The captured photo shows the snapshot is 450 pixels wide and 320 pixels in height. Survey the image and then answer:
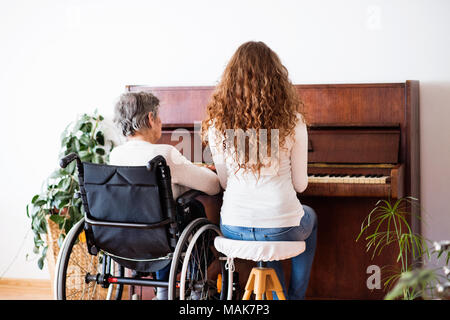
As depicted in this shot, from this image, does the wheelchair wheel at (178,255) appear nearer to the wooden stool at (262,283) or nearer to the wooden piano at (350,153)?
the wooden stool at (262,283)

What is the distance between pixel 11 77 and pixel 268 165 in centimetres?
227

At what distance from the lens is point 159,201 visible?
230cm

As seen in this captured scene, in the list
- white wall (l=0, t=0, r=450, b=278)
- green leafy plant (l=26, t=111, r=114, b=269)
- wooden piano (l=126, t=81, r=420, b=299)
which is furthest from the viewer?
green leafy plant (l=26, t=111, r=114, b=269)

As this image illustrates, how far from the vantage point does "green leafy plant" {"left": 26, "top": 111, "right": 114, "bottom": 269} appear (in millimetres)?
3330

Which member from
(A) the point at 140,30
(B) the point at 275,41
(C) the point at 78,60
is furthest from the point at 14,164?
(B) the point at 275,41

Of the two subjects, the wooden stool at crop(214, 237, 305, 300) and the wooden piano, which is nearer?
the wooden stool at crop(214, 237, 305, 300)

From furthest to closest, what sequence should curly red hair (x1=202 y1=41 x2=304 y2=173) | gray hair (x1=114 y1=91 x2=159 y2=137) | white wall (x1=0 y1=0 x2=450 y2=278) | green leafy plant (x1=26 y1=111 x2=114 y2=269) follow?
1. green leafy plant (x1=26 y1=111 x2=114 y2=269)
2. white wall (x1=0 y1=0 x2=450 y2=278)
3. gray hair (x1=114 y1=91 x2=159 y2=137)
4. curly red hair (x1=202 y1=41 x2=304 y2=173)

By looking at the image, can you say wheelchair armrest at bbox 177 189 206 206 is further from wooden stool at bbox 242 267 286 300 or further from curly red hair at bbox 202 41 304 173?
wooden stool at bbox 242 267 286 300

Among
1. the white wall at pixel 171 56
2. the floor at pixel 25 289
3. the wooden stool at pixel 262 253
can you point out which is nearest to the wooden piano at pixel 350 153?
the white wall at pixel 171 56

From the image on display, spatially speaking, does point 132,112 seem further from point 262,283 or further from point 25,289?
point 25,289

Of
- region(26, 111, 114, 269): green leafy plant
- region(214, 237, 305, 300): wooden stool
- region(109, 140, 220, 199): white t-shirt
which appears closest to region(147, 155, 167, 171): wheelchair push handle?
region(109, 140, 220, 199): white t-shirt

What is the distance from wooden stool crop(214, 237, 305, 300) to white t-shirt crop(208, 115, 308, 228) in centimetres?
9

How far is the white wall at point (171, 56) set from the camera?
319 centimetres

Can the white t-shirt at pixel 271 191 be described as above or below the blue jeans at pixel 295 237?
above
